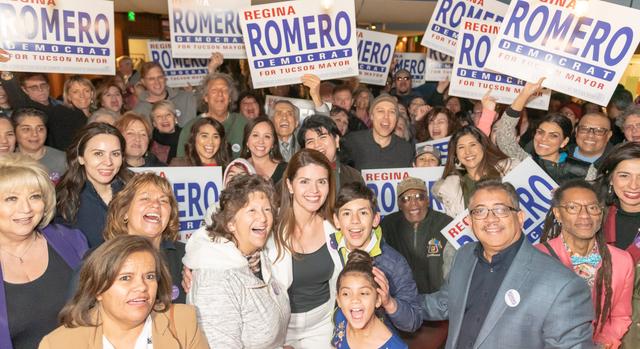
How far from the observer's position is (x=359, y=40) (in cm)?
938

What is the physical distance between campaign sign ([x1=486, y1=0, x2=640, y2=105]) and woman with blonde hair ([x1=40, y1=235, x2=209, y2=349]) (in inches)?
167

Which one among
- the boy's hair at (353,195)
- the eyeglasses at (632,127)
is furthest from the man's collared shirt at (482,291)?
the eyeglasses at (632,127)

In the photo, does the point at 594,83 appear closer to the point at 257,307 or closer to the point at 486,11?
the point at 486,11

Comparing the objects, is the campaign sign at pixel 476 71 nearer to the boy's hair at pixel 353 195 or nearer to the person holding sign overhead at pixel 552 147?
the person holding sign overhead at pixel 552 147

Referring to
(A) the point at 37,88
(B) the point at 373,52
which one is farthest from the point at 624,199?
(B) the point at 373,52

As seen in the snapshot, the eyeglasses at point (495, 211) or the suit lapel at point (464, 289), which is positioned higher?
the eyeglasses at point (495, 211)

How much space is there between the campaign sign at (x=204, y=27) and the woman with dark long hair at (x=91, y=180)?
11.9 ft

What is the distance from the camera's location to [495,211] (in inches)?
117

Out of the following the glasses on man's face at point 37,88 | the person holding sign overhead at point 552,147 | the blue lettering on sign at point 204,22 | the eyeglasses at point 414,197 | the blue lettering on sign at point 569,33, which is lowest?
the eyeglasses at point 414,197

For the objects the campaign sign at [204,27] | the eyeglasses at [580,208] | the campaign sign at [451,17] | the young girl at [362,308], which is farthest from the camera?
the campaign sign at [204,27]

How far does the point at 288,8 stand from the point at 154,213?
374 centimetres

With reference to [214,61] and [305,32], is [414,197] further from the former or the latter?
[214,61]

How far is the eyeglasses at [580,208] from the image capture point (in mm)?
3410

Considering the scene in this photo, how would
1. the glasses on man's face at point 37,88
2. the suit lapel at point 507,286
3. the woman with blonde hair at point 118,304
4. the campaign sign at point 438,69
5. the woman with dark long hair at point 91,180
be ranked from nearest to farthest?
the woman with blonde hair at point 118,304 → the suit lapel at point 507,286 → the woman with dark long hair at point 91,180 → the glasses on man's face at point 37,88 → the campaign sign at point 438,69
